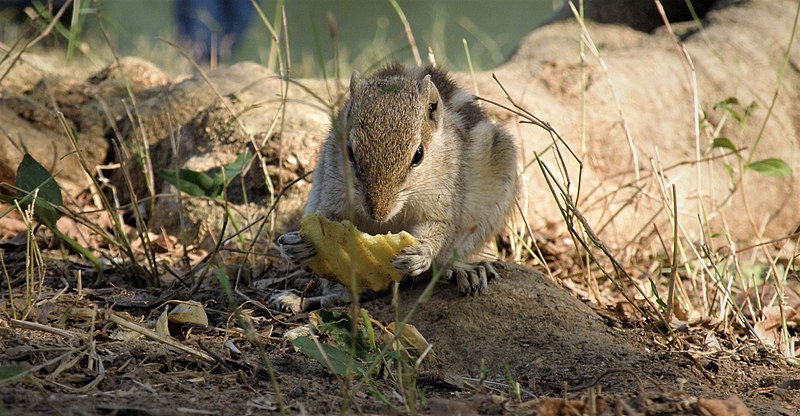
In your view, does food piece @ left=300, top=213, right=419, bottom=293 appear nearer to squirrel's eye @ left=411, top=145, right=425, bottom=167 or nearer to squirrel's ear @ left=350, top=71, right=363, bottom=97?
squirrel's eye @ left=411, top=145, right=425, bottom=167

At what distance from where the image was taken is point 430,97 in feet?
10.9

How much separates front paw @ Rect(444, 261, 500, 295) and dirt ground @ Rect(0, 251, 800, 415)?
0.04m

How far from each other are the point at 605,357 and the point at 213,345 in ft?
4.73

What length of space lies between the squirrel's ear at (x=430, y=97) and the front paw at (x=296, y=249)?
2.49ft

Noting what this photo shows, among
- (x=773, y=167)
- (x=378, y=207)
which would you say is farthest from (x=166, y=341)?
(x=773, y=167)

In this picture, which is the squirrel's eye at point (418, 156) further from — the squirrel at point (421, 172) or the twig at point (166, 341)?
the twig at point (166, 341)

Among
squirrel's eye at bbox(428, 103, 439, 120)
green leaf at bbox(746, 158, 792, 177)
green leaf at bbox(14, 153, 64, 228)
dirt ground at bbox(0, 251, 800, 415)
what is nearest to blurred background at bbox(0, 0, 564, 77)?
green leaf at bbox(14, 153, 64, 228)

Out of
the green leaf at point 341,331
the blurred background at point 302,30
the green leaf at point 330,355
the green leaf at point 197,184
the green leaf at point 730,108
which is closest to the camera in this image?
the green leaf at point 330,355

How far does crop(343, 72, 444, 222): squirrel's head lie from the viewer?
9.75 ft

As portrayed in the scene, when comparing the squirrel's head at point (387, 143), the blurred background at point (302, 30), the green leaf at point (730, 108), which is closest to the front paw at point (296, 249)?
the squirrel's head at point (387, 143)

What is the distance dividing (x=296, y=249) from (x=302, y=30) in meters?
10.4

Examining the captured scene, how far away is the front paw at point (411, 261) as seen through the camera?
10.3 ft

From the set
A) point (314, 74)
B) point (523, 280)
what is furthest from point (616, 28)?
point (523, 280)

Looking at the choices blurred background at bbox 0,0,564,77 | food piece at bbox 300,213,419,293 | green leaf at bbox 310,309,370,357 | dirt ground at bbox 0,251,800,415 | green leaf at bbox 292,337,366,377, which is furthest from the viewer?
blurred background at bbox 0,0,564,77
